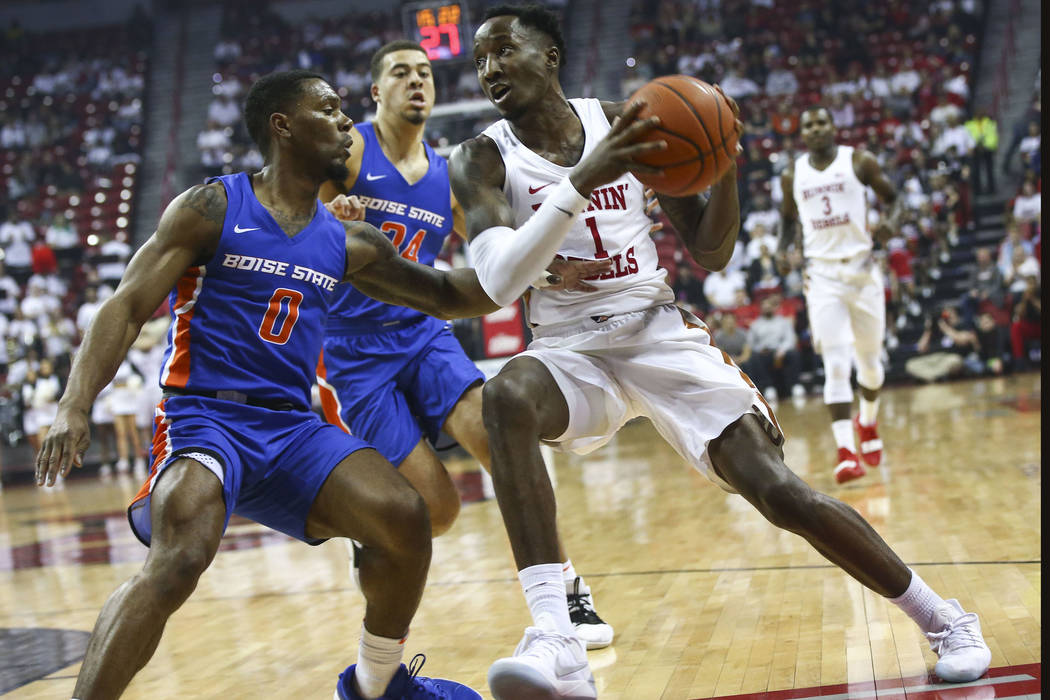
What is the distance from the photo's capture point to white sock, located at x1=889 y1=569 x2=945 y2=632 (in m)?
3.20

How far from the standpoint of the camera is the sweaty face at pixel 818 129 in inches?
300

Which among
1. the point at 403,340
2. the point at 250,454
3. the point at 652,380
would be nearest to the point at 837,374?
the point at 403,340

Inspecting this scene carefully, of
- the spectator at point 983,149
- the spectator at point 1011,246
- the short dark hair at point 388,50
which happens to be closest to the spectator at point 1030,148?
the spectator at point 983,149

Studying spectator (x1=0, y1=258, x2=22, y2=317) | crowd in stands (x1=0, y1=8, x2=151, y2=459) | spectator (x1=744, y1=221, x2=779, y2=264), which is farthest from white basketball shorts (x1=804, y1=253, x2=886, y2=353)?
spectator (x1=0, y1=258, x2=22, y2=317)

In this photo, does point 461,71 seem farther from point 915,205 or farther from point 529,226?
point 529,226

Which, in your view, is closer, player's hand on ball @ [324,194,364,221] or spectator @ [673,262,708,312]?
player's hand on ball @ [324,194,364,221]

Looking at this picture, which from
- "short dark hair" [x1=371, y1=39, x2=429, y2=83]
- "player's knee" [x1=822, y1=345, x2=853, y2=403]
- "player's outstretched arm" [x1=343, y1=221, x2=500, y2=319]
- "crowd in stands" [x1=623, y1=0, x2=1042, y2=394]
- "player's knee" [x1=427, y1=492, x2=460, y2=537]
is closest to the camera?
"player's outstretched arm" [x1=343, y1=221, x2=500, y2=319]

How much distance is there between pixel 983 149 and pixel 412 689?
49.8 feet

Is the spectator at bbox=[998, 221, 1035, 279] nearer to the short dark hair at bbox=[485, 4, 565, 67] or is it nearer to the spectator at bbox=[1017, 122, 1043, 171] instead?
the spectator at bbox=[1017, 122, 1043, 171]

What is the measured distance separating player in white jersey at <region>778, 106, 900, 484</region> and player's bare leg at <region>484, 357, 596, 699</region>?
4.58 meters

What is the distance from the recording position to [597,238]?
11.6 ft

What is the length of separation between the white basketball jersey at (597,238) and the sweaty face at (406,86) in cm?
136

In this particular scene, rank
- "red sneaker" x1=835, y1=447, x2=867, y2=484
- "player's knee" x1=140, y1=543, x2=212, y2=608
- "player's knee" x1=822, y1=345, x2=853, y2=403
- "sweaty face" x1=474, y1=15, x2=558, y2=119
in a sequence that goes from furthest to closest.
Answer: "player's knee" x1=822, y1=345, x2=853, y2=403
"red sneaker" x1=835, y1=447, x2=867, y2=484
"sweaty face" x1=474, y1=15, x2=558, y2=119
"player's knee" x1=140, y1=543, x2=212, y2=608

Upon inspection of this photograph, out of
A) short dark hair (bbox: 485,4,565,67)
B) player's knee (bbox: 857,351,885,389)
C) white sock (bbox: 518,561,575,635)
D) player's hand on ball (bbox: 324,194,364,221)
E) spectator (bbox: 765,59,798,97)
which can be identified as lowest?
player's knee (bbox: 857,351,885,389)
